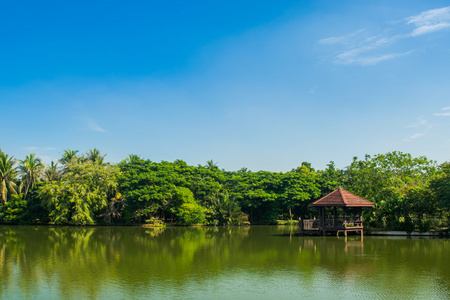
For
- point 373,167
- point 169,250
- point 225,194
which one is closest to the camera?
point 169,250

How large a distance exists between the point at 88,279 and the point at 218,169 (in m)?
37.0

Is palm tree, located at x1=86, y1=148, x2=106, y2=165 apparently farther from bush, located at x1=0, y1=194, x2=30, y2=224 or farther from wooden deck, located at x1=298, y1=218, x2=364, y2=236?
wooden deck, located at x1=298, y1=218, x2=364, y2=236

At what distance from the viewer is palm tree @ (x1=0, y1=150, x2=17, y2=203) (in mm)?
39094

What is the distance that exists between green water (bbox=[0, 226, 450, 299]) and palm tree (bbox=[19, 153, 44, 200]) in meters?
27.0

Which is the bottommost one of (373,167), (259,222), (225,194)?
(259,222)

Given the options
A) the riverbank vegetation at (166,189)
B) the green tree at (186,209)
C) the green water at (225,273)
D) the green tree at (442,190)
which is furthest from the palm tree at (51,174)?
the green tree at (442,190)

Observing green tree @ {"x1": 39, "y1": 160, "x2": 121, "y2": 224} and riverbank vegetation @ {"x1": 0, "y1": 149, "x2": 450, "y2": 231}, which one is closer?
riverbank vegetation @ {"x1": 0, "y1": 149, "x2": 450, "y2": 231}

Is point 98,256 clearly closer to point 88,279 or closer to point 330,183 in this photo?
point 88,279

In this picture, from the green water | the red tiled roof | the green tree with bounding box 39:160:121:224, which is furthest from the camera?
the green tree with bounding box 39:160:121:224

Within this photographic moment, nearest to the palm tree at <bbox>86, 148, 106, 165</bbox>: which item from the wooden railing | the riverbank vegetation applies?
the riverbank vegetation

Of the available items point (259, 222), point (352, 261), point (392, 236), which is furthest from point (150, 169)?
point (352, 261)

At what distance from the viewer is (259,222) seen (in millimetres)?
44688

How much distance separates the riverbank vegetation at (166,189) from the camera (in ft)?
107

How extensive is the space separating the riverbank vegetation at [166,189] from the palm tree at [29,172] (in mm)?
100
